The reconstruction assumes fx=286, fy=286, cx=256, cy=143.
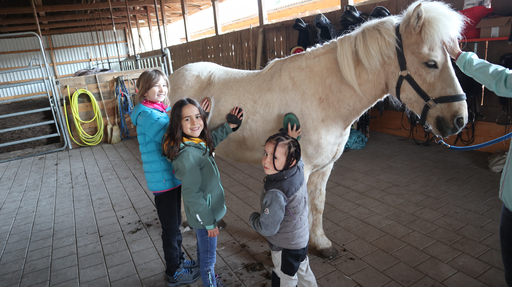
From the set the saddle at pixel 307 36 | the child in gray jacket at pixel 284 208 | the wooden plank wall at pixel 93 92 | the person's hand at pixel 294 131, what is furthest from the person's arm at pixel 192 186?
the wooden plank wall at pixel 93 92

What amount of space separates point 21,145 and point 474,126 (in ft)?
26.6

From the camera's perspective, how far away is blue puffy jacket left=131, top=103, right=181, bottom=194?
5.94 feet

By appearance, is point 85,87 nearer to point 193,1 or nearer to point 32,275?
point 32,275

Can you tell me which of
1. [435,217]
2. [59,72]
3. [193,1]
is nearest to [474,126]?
[435,217]

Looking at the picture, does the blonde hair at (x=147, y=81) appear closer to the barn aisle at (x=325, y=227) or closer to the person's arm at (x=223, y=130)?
the person's arm at (x=223, y=130)

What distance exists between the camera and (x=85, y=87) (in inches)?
235

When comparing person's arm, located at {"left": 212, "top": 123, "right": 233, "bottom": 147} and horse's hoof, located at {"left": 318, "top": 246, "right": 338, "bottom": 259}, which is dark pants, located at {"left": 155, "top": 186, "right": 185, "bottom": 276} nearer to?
person's arm, located at {"left": 212, "top": 123, "right": 233, "bottom": 147}

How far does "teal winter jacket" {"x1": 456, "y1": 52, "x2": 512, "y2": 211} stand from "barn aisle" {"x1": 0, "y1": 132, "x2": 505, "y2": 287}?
93cm

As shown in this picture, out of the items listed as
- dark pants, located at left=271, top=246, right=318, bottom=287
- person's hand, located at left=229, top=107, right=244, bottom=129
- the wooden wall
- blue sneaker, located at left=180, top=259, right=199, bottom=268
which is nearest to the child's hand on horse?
person's hand, located at left=229, top=107, right=244, bottom=129

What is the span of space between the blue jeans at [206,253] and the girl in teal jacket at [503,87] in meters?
1.48

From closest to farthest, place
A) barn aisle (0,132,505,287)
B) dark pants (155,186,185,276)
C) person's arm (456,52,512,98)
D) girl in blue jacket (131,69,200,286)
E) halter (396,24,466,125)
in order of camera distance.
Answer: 1. person's arm (456,52,512,98)
2. halter (396,24,466,125)
3. girl in blue jacket (131,69,200,286)
4. dark pants (155,186,185,276)
5. barn aisle (0,132,505,287)

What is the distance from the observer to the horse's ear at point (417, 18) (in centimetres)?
144

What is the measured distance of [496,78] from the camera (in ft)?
4.02

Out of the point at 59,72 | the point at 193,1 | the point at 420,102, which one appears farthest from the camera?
the point at 59,72
